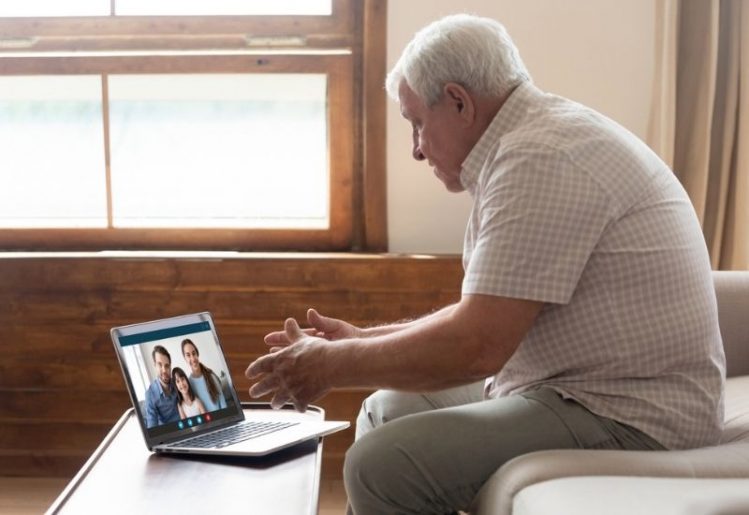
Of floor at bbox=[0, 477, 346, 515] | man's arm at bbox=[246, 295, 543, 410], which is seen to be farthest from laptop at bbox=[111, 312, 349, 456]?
floor at bbox=[0, 477, 346, 515]

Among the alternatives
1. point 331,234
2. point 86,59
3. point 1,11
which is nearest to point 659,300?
point 331,234

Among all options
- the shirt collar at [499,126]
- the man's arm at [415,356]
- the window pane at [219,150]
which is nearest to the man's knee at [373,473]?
the man's arm at [415,356]

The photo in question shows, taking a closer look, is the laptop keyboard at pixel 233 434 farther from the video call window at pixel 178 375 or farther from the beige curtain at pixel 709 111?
the beige curtain at pixel 709 111

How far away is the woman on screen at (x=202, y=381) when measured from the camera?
182 cm

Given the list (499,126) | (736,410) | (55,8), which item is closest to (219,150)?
(55,8)

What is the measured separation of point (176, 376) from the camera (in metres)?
1.80

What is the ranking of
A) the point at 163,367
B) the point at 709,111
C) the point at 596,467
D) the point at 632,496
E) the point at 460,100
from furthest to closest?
the point at 709,111, the point at 163,367, the point at 460,100, the point at 596,467, the point at 632,496

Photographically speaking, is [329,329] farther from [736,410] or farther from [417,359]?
[736,410]

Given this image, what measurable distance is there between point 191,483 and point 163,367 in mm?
325

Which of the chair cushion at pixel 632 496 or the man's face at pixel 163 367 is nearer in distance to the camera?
the chair cushion at pixel 632 496

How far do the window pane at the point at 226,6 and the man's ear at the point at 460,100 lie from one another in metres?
1.26

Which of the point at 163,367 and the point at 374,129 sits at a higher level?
the point at 374,129

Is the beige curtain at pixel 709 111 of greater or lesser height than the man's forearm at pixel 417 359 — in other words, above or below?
above

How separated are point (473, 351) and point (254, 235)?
153 cm
